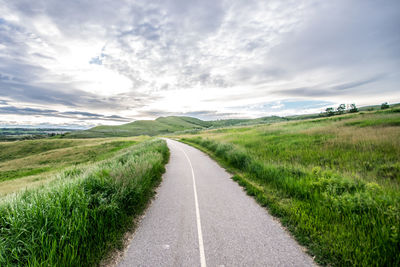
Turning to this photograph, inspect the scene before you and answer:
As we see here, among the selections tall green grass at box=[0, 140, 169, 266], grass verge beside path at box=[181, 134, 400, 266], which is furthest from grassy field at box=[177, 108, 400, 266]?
tall green grass at box=[0, 140, 169, 266]

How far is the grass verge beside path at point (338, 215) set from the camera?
310cm

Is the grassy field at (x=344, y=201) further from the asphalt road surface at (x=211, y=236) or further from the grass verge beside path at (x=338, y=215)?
the asphalt road surface at (x=211, y=236)

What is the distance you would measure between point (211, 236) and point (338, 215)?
3572 mm

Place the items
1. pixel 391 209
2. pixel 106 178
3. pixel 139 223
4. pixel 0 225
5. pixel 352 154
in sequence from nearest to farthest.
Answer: pixel 0 225, pixel 391 209, pixel 139 223, pixel 106 178, pixel 352 154

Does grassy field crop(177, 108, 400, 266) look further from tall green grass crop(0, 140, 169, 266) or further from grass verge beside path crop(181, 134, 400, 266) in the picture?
tall green grass crop(0, 140, 169, 266)

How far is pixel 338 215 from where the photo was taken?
4.25 m

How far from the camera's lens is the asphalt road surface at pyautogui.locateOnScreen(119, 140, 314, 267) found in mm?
3357

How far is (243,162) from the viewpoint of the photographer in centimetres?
1103

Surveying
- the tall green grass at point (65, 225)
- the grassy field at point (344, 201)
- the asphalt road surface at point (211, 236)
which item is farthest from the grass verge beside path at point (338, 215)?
the tall green grass at point (65, 225)

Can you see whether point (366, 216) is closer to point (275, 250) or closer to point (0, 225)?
point (275, 250)

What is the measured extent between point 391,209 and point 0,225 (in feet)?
30.3

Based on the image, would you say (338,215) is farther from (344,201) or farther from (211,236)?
(211,236)

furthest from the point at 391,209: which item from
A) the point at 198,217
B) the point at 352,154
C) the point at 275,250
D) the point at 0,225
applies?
the point at 0,225

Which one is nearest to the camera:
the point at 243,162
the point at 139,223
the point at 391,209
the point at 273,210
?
the point at 391,209
